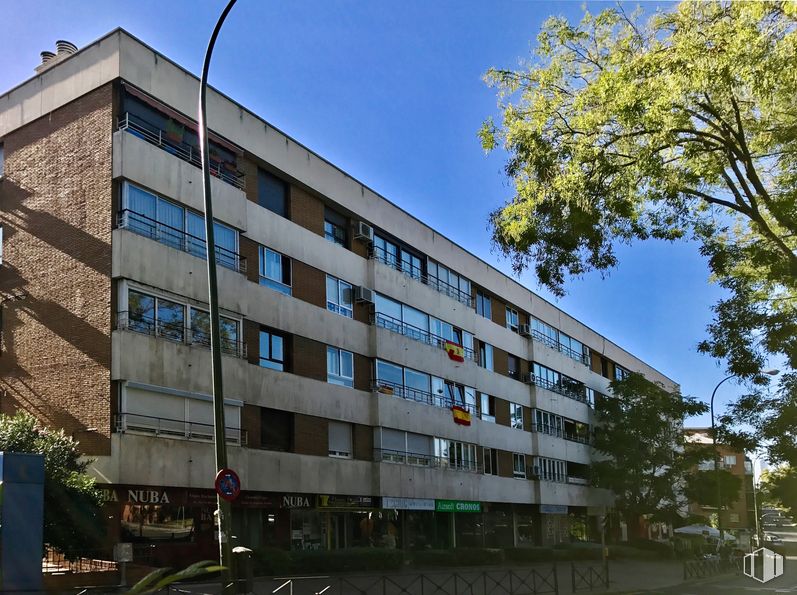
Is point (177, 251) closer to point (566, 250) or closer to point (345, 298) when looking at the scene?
point (345, 298)

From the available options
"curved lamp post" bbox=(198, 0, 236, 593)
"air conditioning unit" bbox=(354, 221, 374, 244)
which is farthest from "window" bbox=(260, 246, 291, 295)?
"curved lamp post" bbox=(198, 0, 236, 593)

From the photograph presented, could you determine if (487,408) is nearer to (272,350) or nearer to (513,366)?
(513,366)

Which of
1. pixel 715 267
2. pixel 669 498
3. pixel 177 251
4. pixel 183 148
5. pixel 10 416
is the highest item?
pixel 183 148

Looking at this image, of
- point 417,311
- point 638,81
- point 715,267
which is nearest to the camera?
point 638,81

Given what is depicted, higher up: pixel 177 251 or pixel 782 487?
pixel 177 251

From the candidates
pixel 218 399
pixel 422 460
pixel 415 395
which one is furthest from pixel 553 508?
pixel 218 399

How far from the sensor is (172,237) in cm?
2253

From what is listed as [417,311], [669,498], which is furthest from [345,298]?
[669,498]

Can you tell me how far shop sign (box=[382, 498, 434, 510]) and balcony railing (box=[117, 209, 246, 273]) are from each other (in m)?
10.6

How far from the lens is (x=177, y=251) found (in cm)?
2228

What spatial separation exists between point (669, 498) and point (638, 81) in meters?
40.8

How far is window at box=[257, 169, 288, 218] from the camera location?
26.9 m

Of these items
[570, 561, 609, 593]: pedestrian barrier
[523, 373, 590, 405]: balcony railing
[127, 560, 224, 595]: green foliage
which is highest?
[523, 373, 590, 405]: balcony railing

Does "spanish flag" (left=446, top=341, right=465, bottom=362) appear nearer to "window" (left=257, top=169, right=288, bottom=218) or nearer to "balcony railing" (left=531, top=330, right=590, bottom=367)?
"balcony railing" (left=531, top=330, right=590, bottom=367)
